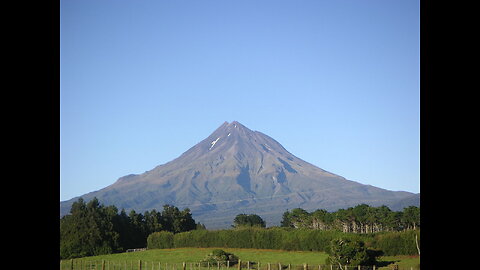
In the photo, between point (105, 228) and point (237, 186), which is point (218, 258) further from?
point (237, 186)

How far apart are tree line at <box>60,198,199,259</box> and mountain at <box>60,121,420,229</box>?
79429 mm

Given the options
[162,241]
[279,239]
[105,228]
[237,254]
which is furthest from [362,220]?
[105,228]

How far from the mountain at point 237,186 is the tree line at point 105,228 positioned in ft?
261

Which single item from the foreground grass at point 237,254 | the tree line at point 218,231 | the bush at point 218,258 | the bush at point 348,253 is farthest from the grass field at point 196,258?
the bush at point 348,253

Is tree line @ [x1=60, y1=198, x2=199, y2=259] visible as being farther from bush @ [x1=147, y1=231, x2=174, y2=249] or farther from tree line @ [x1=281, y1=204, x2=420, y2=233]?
tree line @ [x1=281, y1=204, x2=420, y2=233]

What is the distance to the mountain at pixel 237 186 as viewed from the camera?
147 metres

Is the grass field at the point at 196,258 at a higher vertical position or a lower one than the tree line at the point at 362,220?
lower

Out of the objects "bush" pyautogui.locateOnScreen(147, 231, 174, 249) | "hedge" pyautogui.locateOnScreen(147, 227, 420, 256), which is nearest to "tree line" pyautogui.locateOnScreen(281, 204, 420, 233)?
"hedge" pyautogui.locateOnScreen(147, 227, 420, 256)

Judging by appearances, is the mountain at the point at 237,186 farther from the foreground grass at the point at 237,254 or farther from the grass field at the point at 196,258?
the grass field at the point at 196,258
